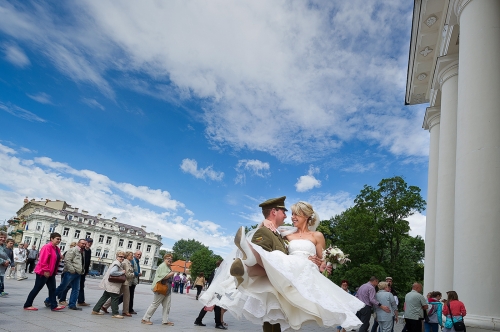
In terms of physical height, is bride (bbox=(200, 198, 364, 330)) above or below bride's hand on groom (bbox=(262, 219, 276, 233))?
below

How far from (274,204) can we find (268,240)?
523 millimetres

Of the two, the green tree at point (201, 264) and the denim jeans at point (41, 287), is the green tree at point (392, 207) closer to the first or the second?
the denim jeans at point (41, 287)

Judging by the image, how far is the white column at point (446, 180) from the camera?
11578 mm

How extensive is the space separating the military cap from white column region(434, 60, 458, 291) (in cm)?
912

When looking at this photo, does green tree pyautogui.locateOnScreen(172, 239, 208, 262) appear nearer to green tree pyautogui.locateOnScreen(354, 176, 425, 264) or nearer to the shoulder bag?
green tree pyautogui.locateOnScreen(354, 176, 425, 264)

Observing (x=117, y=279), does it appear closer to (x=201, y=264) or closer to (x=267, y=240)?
(x=267, y=240)

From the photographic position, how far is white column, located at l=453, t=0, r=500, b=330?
7465mm

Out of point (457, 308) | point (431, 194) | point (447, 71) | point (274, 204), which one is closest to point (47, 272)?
point (274, 204)

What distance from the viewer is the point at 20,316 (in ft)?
27.5

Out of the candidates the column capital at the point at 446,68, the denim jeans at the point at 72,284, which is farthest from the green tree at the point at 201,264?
the column capital at the point at 446,68

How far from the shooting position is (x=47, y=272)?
9688 millimetres

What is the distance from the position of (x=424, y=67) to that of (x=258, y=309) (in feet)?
52.7

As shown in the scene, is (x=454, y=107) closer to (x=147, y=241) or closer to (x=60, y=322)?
(x=60, y=322)

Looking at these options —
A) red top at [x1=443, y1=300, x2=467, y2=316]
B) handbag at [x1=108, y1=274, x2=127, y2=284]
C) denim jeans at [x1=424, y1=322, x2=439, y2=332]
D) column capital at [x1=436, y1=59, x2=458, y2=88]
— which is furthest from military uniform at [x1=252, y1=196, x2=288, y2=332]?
column capital at [x1=436, y1=59, x2=458, y2=88]
